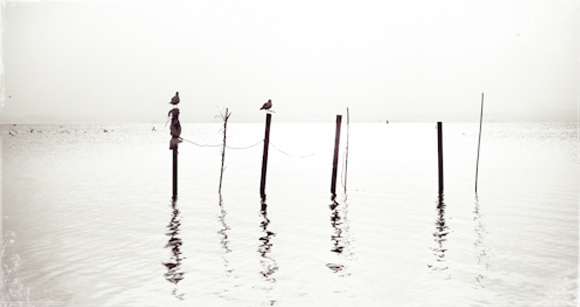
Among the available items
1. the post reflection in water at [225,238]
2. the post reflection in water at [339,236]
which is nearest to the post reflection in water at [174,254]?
the post reflection in water at [225,238]

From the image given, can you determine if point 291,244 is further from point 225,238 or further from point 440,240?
point 440,240

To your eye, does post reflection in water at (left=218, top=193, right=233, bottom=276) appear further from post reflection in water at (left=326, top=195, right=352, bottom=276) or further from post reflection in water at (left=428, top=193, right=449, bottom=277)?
post reflection in water at (left=428, top=193, right=449, bottom=277)

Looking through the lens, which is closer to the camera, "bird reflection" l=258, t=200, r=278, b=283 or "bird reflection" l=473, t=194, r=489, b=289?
"bird reflection" l=473, t=194, r=489, b=289

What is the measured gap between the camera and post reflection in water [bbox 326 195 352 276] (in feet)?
40.1

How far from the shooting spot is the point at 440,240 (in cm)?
1492

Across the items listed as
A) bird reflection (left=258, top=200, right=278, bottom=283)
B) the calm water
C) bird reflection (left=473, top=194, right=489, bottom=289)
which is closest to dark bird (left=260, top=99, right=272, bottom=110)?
the calm water

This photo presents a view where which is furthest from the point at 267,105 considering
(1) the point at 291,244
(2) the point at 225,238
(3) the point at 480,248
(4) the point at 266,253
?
(3) the point at 480,248

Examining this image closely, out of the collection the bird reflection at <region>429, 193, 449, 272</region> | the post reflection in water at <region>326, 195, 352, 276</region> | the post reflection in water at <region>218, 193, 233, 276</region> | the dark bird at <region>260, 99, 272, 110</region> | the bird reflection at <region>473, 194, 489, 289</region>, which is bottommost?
the post reflection in water at <region>218, 193, 233, 276</region>

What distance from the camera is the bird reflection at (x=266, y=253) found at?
1149 cm

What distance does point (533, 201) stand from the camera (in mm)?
22375

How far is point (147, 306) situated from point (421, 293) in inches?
215

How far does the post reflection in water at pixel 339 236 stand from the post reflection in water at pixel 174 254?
3644 mm

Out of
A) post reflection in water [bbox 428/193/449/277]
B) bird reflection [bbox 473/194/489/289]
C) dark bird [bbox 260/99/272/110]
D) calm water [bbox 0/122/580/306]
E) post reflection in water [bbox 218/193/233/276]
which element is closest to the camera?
calm water [bbox 0/122/580/306]

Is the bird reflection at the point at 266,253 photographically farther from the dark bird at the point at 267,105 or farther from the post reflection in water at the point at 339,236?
the dark bird at the point at 267,105
